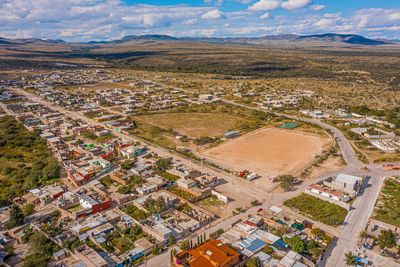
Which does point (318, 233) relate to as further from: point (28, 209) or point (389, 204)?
point (28, 209)

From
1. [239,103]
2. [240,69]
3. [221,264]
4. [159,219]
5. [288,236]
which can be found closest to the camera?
[221,264]

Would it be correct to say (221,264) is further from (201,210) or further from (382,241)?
(382,241)

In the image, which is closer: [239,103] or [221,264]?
[221,264]

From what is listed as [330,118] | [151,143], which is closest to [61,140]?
[151,143]

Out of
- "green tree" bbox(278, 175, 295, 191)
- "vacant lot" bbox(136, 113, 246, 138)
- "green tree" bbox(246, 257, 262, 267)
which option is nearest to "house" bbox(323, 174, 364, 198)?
"green tree" bbox(278, 175, 295, 191)

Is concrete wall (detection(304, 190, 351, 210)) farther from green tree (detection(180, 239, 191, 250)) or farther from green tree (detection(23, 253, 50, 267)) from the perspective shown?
green tree (detection(23, 253, 50, 267))

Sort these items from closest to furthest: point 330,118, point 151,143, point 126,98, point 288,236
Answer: point 288,236, point 151,143, point 330,118, point 126,98
